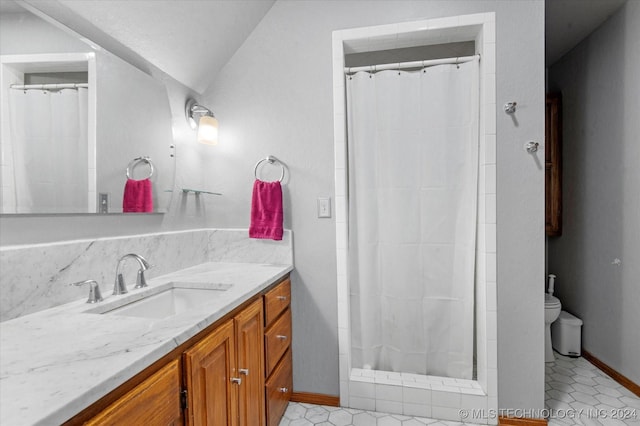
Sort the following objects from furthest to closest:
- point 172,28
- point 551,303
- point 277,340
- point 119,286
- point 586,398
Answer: point 551,303 < point 586,398 < point 277,340 < point 172,28 < point 119,286

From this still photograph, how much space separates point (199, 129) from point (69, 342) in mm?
1313

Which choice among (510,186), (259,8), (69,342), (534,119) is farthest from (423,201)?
(69,342)

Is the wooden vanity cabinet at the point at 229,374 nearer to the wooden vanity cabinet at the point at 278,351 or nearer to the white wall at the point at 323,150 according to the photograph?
the wooden vanity cabinet at the point at 278,351

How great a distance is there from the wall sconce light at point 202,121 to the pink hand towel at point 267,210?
379 millimetres

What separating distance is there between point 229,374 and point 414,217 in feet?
4.05

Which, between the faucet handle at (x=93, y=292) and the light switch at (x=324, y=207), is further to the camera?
the light switch at (x=324, y=207)

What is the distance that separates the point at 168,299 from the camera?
139 cm

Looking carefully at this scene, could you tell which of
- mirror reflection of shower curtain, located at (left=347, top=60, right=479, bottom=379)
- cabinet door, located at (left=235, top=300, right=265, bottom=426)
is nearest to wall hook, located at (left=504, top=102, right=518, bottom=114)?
mirror reflection of shower curtain, located at (left=347, top=60, right=479, bottom=379)

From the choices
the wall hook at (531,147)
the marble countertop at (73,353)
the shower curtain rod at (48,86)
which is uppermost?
the shower curtain rod at (48,86)

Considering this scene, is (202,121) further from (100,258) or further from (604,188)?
(604,188)

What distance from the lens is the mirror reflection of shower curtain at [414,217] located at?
67.6 inches

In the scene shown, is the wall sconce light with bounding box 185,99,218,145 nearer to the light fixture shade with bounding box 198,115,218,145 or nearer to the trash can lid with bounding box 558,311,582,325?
the light fixture shade with bounding box 198,115,218,145

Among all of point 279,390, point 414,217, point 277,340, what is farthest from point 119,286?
point 414,217

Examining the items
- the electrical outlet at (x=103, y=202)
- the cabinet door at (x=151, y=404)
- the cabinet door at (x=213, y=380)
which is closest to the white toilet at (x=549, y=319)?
the cabinet door at (x=213, y=380)
